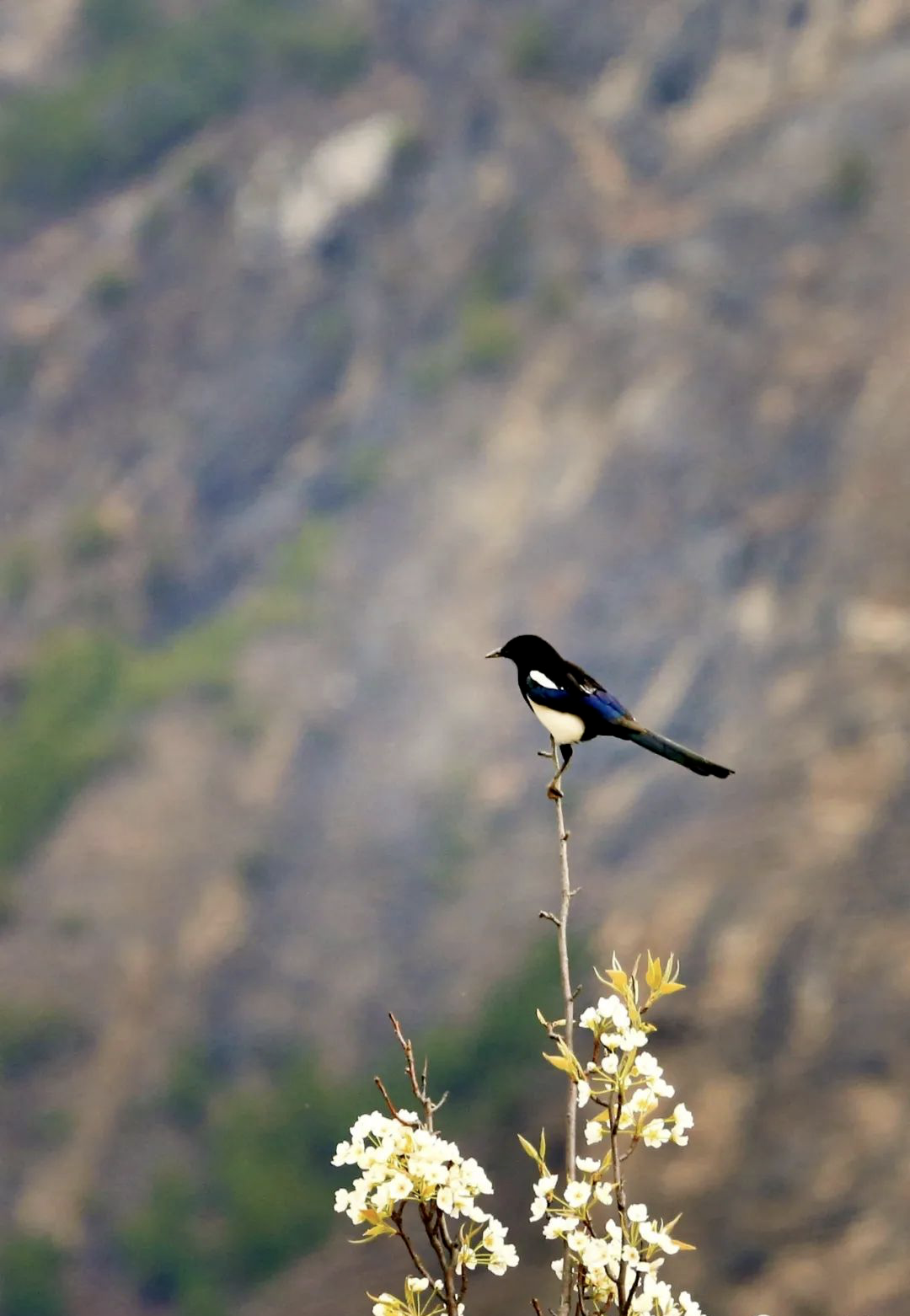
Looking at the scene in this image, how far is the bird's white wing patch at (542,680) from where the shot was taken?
57.8 inches

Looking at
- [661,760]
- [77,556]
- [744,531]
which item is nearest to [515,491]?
[744,531]

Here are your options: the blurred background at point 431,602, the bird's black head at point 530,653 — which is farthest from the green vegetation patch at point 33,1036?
the bird's black head at point 530,653

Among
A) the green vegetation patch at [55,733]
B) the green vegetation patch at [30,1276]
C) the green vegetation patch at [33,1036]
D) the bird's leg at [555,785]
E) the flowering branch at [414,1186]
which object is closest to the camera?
the flowering branch at [414,1186]

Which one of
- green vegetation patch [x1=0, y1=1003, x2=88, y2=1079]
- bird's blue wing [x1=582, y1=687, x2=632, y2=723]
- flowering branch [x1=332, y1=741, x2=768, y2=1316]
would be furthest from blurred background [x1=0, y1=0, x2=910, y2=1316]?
flowering branch [x1=332, y1=741, x2=768, y2=1316]

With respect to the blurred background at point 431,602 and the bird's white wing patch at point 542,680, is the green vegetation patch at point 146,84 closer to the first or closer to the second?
the blurred background at point 431,602

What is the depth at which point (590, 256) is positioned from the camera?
176 inches

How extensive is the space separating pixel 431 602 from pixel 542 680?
2691 mm

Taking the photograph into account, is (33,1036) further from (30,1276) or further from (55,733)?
(55,733)

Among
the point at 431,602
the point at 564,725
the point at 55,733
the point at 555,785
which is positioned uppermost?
the point at 55,733

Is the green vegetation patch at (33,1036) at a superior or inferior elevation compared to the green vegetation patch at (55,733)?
inferior

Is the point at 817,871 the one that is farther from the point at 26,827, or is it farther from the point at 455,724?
the point at 26,827

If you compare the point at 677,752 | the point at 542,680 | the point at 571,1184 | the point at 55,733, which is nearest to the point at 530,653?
the point at 542,680

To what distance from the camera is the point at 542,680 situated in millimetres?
1480

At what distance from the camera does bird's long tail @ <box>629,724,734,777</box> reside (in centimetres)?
131
